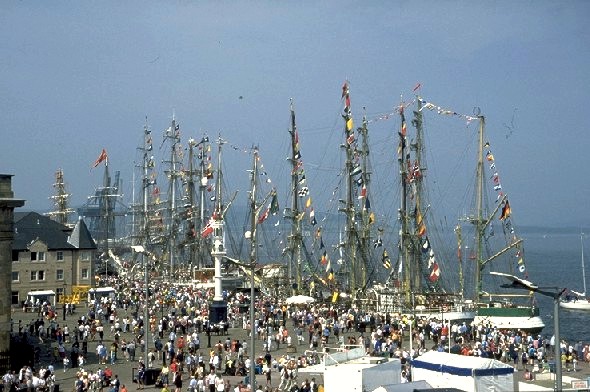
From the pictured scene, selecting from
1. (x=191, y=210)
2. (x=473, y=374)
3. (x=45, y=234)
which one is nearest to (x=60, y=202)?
(x=191, y=210)

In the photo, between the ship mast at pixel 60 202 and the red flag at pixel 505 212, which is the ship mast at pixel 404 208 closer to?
the red flag at pixel 505 212

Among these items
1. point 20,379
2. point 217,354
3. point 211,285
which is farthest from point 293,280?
point 20,379

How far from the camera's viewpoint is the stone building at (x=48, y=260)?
6894 centimetres

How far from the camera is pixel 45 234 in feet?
238

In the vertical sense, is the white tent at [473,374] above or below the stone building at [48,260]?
below

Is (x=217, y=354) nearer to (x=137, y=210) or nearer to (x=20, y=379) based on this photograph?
(x=20, y=379)

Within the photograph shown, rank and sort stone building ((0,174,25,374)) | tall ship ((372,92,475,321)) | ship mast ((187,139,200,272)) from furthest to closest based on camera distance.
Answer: ship mast ((187,139,200,272)), tall ship ((372,92,475,321)), stone building ((0,174,25,374))

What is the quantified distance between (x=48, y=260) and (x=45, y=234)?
2.48m

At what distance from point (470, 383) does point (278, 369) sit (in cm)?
1164

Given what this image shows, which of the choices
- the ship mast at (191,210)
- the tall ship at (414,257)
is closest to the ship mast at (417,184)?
the tall ship at (414,257)

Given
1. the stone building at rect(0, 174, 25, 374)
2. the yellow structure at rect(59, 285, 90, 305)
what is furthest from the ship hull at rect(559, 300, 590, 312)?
the stone building at rect(0, 174, 25, 374)

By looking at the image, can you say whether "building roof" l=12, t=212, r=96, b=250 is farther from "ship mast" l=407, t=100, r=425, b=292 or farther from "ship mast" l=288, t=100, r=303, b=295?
"ship mast" l=407, t=100, r=425, b=292

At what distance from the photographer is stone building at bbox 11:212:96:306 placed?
68.9 meters

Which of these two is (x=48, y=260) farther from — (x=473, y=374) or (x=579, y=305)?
(x=579, y=305)
